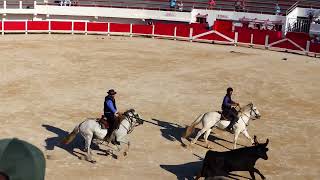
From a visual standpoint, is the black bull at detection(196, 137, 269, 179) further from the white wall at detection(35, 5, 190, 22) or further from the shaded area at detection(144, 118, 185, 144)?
the white wall at detection(35, 5, 190, 22)

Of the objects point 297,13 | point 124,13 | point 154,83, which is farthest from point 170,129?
point 297,13

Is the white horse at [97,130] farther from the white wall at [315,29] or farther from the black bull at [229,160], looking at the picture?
the white wall at [315,29]

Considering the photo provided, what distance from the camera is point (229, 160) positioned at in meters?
8.56

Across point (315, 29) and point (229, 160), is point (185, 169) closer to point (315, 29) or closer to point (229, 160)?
point (229, 160)

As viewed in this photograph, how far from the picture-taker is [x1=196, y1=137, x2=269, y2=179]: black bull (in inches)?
335

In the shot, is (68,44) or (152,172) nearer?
(152,172)

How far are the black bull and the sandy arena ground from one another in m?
0.98

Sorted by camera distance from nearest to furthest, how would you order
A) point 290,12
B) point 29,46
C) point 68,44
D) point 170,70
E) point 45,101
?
point 45,101 → point 170,70 → point 29,46 → point 68,44 → point 290,12

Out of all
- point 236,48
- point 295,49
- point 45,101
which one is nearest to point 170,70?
point 45,101

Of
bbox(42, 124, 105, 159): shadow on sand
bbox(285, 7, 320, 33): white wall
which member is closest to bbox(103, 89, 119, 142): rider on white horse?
bbox(42, 124, 105, 159): shadow on sand

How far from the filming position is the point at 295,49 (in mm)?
31875

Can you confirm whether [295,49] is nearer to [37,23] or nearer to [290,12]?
[290,12]

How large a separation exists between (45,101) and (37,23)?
64.6ft

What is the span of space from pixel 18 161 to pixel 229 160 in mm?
7614
